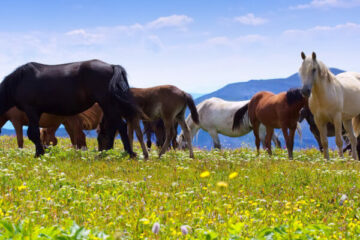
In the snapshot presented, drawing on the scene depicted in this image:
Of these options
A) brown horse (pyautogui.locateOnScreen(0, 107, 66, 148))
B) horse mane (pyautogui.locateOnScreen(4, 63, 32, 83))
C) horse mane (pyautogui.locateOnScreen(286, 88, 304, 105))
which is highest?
horse mane (pyautogui.locateOnScreen(4, 63, 32, 83))

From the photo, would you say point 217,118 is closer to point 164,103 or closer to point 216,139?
point 216,139

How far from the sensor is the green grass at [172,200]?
4453 millimetres

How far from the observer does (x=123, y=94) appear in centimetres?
1171

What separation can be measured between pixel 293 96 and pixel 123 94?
5.11 metres

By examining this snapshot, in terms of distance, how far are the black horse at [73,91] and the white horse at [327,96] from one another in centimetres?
483

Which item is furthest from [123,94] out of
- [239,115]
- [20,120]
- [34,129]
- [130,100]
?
[239,115]

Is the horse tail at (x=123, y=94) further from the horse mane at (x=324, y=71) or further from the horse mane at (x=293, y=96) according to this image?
the horse mane at (x=324, y=71)

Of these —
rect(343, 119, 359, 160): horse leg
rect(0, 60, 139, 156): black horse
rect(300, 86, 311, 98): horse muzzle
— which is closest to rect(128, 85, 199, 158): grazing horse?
rect(0, 60, 139, 156): black horse

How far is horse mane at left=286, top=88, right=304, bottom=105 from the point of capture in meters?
13.3

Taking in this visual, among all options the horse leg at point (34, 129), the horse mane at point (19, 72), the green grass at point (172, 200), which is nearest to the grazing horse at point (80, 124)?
the horse leg at point (34, 129)

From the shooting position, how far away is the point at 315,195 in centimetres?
762

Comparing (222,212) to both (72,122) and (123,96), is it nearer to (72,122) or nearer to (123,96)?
(123,96)

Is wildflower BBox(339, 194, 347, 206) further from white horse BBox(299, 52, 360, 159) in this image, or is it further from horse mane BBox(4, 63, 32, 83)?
horse mane BBox(4, 63, 32, 83)

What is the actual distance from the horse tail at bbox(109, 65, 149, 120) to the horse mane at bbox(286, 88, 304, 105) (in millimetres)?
4454
